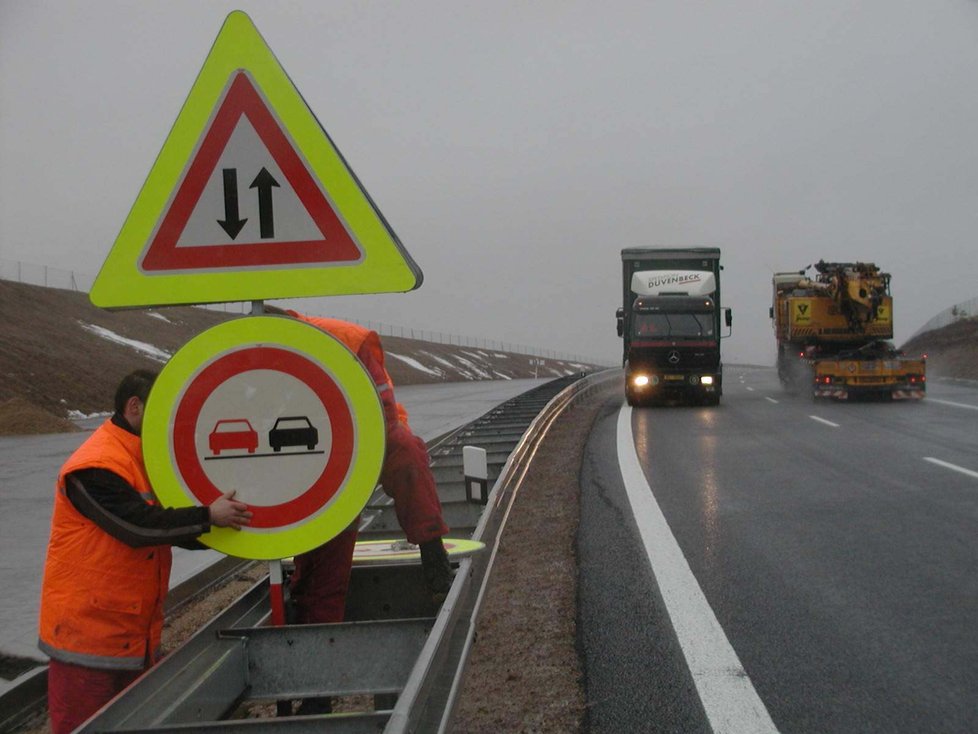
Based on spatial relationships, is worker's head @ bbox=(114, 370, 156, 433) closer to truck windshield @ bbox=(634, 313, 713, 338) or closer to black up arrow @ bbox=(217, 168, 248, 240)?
black up arrow @ bbox=(217, 168, 248, 240)

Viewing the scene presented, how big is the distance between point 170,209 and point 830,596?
508 cm

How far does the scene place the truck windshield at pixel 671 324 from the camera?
966 inches

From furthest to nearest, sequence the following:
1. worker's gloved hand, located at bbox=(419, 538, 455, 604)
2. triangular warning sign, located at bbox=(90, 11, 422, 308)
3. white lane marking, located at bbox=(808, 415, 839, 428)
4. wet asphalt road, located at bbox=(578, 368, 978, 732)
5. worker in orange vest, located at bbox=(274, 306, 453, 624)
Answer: white lane marking, located at bbox=(808, 415, 839, 428) → wet asphalt road, located at bbox=(578, 368, 978, 732) → worker's gloved hand, located at bbox=(419, 538, 455, 604) → worker in orange vest, located at bbox=(274, 306, 453, 624) → triangular warning sign, located at bbox=(90, 11, 422, 308)

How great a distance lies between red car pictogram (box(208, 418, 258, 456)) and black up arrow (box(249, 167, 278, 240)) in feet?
2.00

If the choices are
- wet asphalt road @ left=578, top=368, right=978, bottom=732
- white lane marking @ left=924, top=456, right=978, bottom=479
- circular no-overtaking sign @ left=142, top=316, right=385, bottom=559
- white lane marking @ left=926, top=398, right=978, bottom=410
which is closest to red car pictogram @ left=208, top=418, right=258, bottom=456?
circular no-overtaking sign @ left=142, top=316, right=385, bottom=559

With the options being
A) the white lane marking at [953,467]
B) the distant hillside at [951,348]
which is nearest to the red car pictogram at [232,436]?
the white lane marking at [953,467]

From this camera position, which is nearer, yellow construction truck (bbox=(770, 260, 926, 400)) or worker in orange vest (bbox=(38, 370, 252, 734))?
worker in orange vest (bbox=(38, 370, 252, 734))

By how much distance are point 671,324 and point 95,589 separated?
2238 cm

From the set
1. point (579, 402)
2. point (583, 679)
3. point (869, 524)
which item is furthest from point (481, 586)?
point (579, 402)

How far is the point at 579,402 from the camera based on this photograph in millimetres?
26656

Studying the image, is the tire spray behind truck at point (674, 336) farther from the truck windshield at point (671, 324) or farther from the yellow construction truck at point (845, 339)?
the yellow construction truck at point (845, 339)

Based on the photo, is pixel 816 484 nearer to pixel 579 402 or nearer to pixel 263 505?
pixel 263 505

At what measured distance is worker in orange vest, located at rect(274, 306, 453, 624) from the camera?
3.59 meters

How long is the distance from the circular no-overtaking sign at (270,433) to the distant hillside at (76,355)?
1245cm
